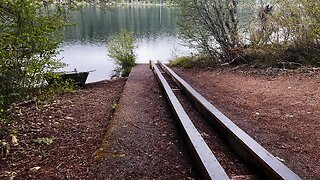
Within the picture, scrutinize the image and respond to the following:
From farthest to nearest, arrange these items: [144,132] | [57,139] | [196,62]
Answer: [196,62]
[57,139]
[144,132]

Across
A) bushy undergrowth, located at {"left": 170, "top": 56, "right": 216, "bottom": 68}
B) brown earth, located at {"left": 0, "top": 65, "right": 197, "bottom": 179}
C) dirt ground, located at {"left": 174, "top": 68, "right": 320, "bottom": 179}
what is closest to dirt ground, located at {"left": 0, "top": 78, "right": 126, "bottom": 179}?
brown earth, located at {"left": 0, "top": 65, "right": 197, "bottom": 179}

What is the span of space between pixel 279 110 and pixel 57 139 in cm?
401

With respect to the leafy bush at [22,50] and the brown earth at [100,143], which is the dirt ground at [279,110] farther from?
the leafy bush at [22,50]

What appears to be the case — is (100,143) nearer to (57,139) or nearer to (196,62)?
(57,139)

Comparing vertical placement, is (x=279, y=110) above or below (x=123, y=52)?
above

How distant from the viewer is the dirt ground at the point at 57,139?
4109mm

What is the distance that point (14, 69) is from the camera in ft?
17.4

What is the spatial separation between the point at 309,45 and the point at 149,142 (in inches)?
332

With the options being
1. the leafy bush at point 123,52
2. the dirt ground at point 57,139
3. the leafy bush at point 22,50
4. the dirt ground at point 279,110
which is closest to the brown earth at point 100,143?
the dirt ground at point 57,139

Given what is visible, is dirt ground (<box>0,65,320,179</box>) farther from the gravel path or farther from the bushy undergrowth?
the bushy undergrowth

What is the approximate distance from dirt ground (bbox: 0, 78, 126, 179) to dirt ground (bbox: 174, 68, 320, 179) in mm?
2350

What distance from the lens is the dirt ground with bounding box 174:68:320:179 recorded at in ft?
12.9

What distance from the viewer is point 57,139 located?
18.7 ft

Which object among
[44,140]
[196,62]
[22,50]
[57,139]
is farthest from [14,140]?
[196,62]
